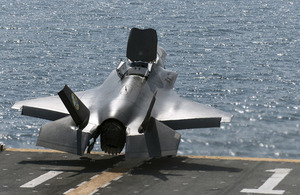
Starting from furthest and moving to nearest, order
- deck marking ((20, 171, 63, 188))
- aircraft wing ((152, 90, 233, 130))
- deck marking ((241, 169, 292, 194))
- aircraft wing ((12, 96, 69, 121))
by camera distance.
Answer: aircraft wing ((12, 96, 69, 121)) < aircraft wing ((152, 90, 233, 130)) < deck marking ((20, 171, 63, 188)) < deck marking ((241, 169, 292, 194))

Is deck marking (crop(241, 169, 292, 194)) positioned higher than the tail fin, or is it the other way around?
the tail fin

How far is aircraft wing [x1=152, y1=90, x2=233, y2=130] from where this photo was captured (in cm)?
4294

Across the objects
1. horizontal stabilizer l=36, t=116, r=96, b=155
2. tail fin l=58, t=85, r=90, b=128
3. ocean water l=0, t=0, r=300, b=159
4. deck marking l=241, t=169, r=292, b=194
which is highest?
tail fin l=58, t=85, r=90, b=128

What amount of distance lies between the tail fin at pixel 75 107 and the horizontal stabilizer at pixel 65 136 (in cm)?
45

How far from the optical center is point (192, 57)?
101 m

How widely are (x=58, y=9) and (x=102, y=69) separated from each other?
68457 millimetres

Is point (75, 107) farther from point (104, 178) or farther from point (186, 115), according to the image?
point (186, 115)

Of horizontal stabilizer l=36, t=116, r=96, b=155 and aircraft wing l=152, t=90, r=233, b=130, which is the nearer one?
horizontal stabilizer l=36, t=116, r=96, b=155

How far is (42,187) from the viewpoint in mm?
37312

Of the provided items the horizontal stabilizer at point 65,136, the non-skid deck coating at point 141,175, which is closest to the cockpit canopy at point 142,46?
the non-skid deck coating at point 141,175

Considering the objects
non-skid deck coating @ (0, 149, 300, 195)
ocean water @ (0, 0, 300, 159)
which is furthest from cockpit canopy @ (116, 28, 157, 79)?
ocean water @ (0, 0, 300, 159)

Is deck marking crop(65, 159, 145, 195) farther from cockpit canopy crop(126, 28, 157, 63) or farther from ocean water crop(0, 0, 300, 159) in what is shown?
ocean water crop(0, 0, 300, 159)

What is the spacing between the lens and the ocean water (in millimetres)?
63906

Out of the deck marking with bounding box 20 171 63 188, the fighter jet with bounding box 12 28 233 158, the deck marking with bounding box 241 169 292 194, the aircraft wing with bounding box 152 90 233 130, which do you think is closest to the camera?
the deck marking with bounding box 241 169 292 194
